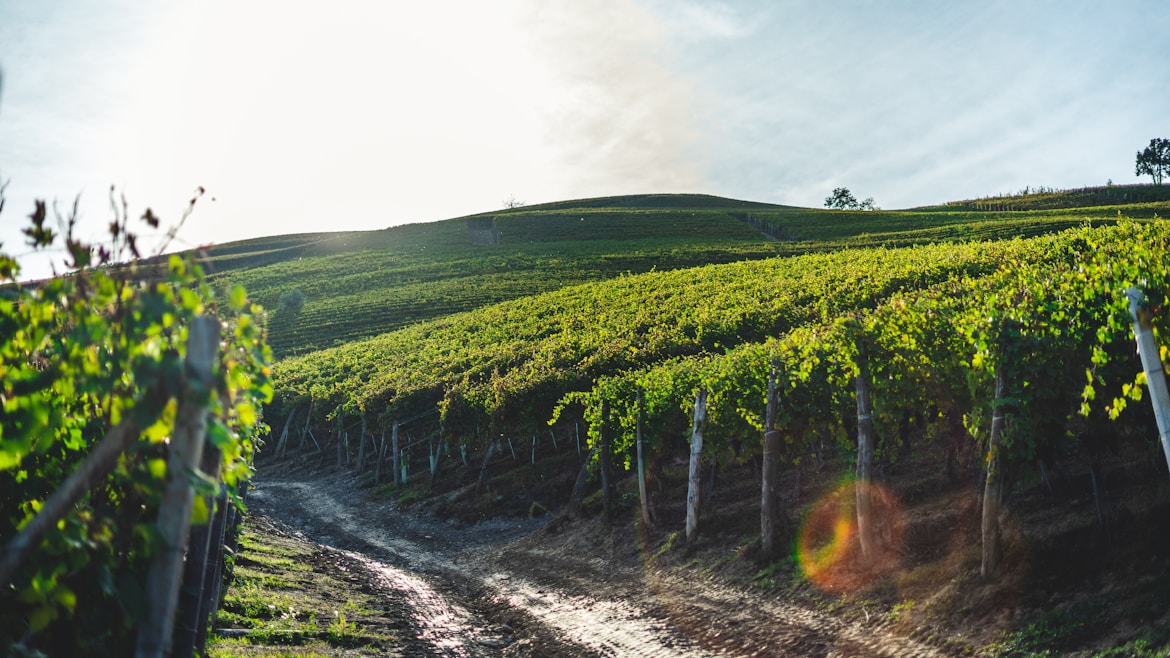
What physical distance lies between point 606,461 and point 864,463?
851cm

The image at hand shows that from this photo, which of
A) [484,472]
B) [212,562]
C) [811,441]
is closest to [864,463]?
[811,441]

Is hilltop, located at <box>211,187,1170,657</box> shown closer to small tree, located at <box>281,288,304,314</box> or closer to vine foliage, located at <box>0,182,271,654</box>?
vine foliage, located at <box>0,182,271,654</box>

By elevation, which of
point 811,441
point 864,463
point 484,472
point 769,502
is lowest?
point 484,472

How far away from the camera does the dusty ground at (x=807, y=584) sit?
805cm

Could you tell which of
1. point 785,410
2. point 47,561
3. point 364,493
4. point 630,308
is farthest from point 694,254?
point 47,561

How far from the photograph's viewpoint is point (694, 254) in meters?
74.4

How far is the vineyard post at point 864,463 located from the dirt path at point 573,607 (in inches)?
63.1

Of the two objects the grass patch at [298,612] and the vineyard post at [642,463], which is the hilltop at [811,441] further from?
the grass patch at [298,612]

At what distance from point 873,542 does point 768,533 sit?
1886mm

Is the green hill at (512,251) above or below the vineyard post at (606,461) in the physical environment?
above

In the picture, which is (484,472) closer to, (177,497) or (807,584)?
(807,584)

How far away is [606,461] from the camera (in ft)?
63.1

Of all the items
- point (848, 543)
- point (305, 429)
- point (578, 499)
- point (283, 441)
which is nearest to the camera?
point (848, 543)

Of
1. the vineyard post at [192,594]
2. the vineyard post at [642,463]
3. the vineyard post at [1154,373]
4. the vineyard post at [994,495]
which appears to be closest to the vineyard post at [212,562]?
the vineyard post at [192,594]
